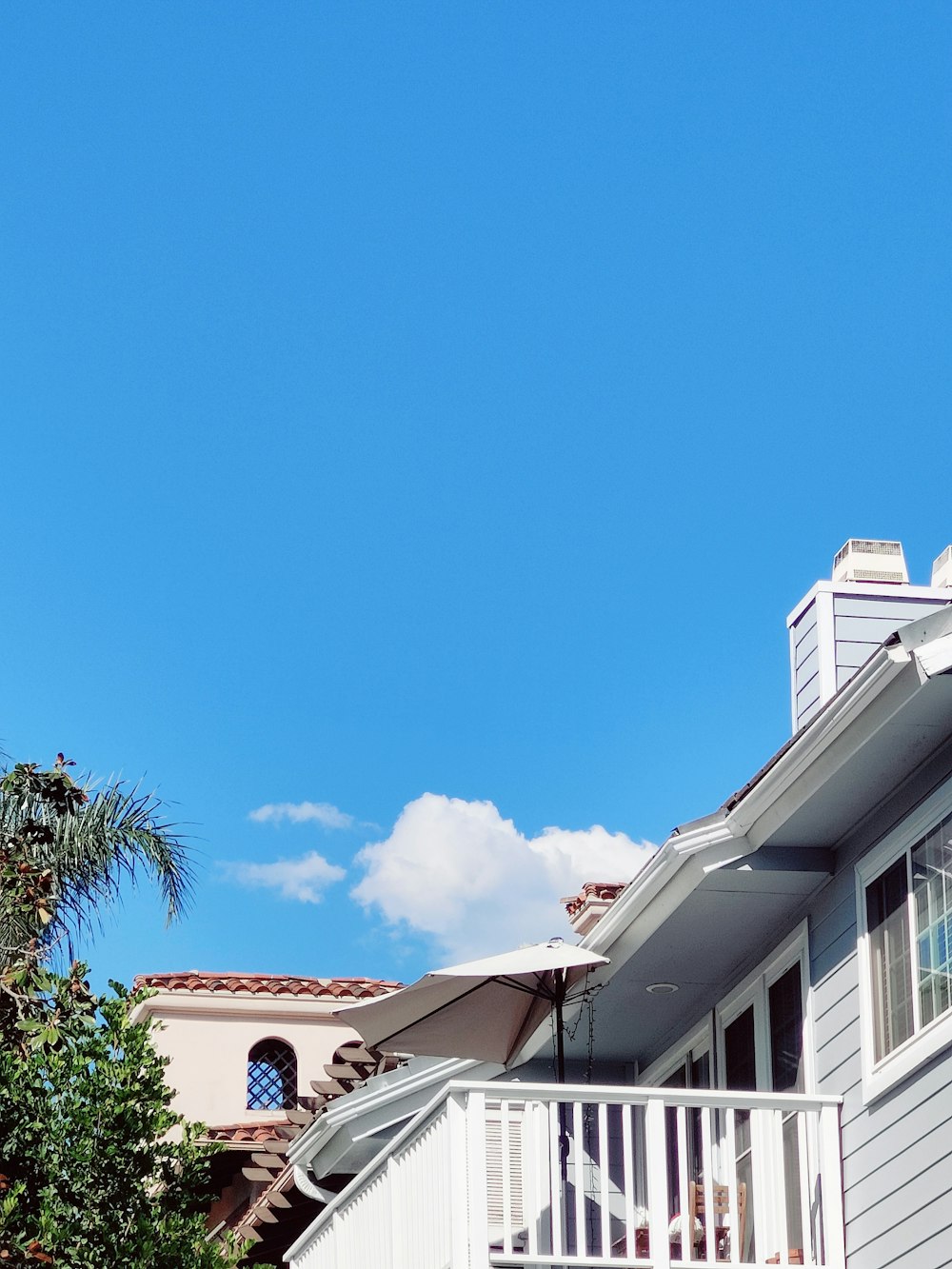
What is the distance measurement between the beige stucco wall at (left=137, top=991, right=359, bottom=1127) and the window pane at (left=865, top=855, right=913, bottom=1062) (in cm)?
1523

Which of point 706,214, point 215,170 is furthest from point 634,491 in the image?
point 215,170

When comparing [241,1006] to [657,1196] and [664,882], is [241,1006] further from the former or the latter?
[657,1196]

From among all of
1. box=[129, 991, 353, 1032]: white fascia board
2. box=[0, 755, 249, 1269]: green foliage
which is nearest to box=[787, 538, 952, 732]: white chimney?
box=[0, 755, 249, 1269]: green foliage

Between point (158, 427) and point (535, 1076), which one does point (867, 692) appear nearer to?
point (535, 1076)

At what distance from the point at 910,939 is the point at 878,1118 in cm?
88

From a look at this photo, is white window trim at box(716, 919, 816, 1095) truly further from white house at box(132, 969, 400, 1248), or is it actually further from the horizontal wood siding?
white house at box(132, 969, 400, 1248)

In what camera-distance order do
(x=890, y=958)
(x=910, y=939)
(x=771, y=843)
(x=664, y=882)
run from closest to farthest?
(x=910, y=939) → (x=890, y=958) → (x=771, y=843) → (x=664, y=882)

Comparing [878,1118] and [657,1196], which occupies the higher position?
[878,1118]

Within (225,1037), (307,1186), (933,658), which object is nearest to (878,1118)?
(933,658)

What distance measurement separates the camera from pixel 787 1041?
10180 mm

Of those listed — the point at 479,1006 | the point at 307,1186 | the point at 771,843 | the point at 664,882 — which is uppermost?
the point at 771,843

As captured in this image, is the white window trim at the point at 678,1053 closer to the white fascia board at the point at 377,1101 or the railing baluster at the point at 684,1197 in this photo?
the white fascia board at the point at 377,1101

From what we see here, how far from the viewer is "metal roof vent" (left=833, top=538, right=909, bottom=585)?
1238 centimetres

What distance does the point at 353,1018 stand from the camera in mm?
10773
